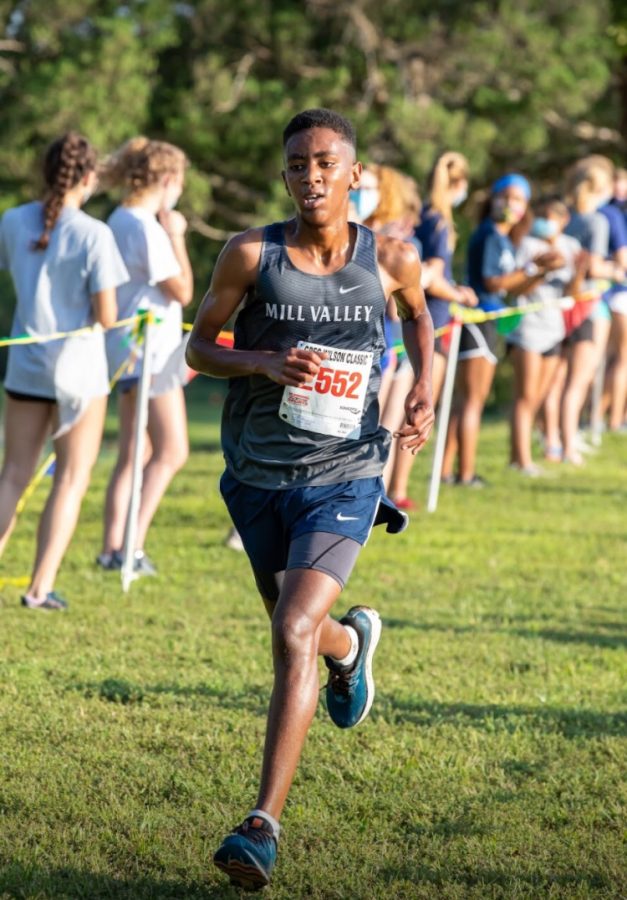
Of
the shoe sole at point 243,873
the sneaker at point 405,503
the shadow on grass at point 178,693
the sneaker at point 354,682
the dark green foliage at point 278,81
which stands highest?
the dark green foliage at point 278,81

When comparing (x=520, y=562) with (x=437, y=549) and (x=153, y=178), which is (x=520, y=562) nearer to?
(x=437, y=549)

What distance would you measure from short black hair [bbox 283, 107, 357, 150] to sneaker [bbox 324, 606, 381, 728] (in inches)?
60.1

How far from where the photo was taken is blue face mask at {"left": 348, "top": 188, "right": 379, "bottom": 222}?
9.51 meters

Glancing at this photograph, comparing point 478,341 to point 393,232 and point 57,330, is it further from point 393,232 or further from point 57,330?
point 57,330

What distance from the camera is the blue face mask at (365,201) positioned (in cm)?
951

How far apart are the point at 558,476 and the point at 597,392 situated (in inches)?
118

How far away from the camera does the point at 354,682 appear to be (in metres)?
5.16

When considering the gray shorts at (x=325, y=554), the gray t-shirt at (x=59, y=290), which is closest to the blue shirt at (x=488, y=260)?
the gray t-shirt at (x=59, y=290)

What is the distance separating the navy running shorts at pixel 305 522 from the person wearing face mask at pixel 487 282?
745 centimetres

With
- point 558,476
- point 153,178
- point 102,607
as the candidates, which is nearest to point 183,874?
point 102,607

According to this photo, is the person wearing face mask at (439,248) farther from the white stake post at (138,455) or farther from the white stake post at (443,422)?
the white stake post at (138,455)

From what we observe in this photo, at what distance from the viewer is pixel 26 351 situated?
744 centimetres

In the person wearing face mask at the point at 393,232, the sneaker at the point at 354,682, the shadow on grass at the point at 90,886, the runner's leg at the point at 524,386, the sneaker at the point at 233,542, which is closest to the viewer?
the shadow on grass at the point at 90,886

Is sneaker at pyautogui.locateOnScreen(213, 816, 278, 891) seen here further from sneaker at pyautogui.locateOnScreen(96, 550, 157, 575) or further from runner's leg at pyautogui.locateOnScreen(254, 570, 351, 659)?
sneaker at pyautogui.locateOnScreen(96, 550, 157, 575)
